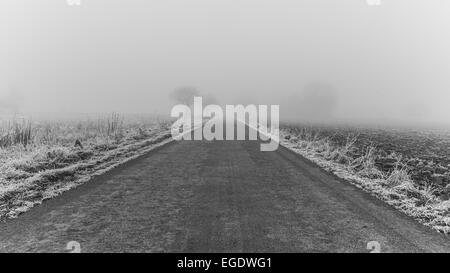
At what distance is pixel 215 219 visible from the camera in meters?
5.23

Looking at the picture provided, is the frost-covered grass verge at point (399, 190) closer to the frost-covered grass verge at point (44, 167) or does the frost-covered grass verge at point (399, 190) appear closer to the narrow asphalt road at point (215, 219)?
the narrow asphalt road at point (215, 219)

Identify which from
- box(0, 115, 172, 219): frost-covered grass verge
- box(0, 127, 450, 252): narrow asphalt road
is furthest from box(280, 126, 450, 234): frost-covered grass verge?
box(0, 115, 172, 219): frost-covered grass verge

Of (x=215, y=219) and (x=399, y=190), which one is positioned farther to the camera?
(x=399, y=190)

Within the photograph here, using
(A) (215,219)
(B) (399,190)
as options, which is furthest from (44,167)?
(B) (399,190)

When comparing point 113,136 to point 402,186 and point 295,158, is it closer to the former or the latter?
point 295,158

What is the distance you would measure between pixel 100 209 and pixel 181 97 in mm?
107262

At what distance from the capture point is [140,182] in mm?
7918

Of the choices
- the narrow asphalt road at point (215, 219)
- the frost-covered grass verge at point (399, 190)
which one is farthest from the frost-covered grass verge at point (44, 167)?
the frost-covered grass verge at point (399, 190)

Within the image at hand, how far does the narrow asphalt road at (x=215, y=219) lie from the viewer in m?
4.28

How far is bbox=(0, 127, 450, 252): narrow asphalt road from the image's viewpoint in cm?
428

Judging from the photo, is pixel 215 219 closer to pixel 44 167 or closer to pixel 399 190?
pixel 399 190

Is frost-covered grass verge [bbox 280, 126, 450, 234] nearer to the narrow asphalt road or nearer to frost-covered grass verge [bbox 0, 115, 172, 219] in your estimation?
the narrow asphalt road

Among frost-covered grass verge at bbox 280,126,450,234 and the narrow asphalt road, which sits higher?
the narrow asphalt road
